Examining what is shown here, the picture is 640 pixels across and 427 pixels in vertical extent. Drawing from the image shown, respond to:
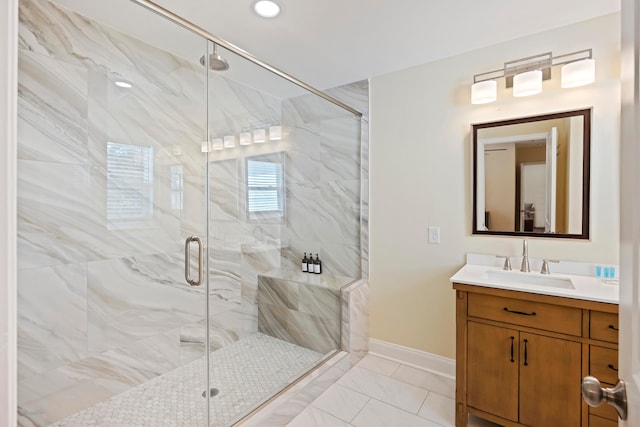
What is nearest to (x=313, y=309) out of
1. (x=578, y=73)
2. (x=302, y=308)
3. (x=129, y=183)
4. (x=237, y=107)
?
(x=302, y=308)

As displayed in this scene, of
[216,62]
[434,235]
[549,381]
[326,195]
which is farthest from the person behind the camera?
[326,195]

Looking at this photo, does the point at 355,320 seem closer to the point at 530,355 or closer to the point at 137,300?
the point at 530,355

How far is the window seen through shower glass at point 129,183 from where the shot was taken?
6.61 feet

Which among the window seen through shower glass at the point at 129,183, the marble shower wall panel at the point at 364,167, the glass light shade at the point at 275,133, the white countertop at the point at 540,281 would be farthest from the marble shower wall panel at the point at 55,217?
the white countertop at the point at 540,281

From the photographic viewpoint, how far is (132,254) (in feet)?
6.98

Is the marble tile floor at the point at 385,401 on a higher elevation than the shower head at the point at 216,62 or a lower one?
lower

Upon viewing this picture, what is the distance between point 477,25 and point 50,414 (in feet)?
11.3

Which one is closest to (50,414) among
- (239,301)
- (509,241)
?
(239,301)

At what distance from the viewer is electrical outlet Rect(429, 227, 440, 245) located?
241 cm

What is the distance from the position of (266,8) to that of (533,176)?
6.52ft

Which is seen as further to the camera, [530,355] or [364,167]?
[364,167]

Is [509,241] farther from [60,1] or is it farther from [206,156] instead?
[60,1]

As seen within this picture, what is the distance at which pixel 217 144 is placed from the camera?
2.48 meters

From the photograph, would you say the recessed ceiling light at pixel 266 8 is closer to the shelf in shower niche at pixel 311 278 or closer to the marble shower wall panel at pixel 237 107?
the marble shower wall panel at pixel 237 107
